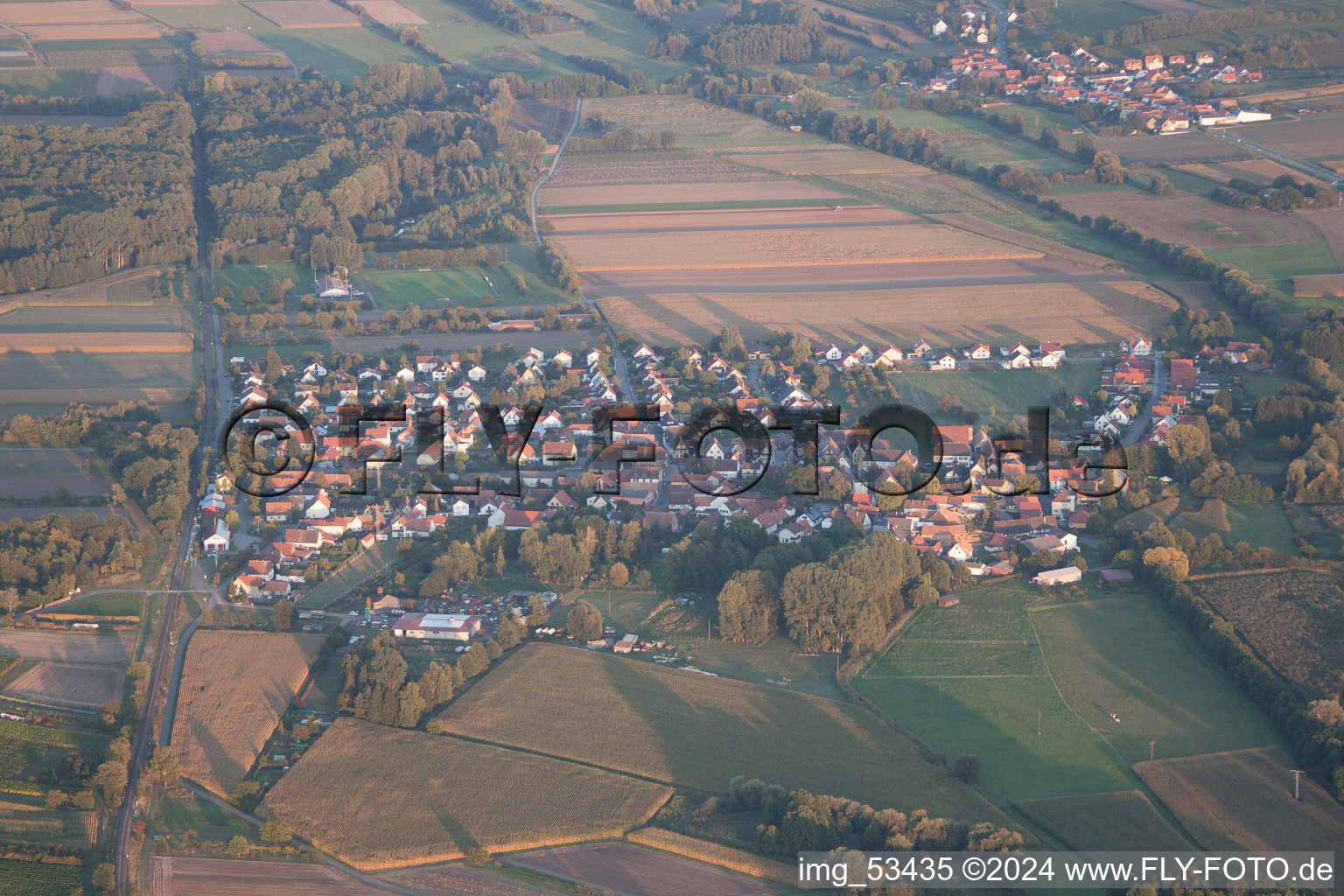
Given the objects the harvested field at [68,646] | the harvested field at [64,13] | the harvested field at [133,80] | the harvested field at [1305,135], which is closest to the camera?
the harvested field at [68,646]

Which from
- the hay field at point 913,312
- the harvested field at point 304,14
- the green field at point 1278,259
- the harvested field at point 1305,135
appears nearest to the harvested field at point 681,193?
the hay field at point 913,312

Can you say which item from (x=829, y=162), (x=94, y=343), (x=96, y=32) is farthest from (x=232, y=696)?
(x=96, y=32)

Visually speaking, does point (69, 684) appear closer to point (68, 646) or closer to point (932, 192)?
point (68, 646)

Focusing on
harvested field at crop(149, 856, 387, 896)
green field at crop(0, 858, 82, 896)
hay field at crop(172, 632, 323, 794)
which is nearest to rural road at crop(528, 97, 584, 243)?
hay field at crop(172, 632, 323, 794)

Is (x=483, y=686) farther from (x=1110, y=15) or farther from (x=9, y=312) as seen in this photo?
(x=1110, y=15)

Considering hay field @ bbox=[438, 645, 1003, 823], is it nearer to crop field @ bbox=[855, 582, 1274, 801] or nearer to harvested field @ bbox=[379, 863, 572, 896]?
crop field @ bbox=[855, 582, 1274, 801]

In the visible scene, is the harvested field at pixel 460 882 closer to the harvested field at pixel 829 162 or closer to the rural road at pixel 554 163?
the rural road at pixel 554 163
